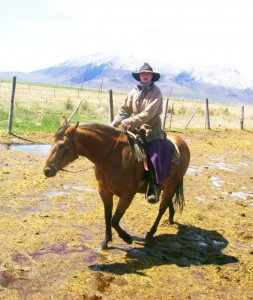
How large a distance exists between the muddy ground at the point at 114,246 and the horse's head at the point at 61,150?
31 centimetres

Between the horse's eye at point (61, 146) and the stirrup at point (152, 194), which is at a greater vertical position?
the horse's eye at point (61, 146)

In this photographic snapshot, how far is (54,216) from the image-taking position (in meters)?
7.58

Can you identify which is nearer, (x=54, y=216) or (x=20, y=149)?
(x=54, y=216)

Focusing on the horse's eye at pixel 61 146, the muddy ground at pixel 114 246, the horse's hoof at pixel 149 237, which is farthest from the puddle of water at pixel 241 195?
the horse's eye at pixel 61 146

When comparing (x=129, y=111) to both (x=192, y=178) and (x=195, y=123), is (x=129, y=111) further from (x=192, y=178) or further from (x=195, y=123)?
(x=195, y=123)

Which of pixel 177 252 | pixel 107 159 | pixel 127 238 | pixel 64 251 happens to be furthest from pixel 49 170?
pixel 177 252

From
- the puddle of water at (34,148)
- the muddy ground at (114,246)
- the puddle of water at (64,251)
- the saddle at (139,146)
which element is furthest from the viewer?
the puddle of water at (34,148)

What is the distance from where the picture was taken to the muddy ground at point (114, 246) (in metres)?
5.02

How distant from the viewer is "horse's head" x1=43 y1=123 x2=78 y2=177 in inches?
208

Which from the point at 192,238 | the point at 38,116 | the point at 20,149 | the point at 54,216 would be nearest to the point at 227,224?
the point at 192,238

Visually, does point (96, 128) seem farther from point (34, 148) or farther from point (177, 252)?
point (34, 148)

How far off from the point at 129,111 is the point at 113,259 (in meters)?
2.43

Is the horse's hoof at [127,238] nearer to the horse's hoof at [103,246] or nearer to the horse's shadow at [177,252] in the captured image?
the horse's shadow at [177,252]

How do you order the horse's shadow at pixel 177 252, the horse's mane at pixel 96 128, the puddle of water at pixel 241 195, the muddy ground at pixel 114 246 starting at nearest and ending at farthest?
the muddy ground at pixel 114 246, the horse's mane at pixel 96 128, the horse's shadow at pixel 177 252, the puddle of water at pixel 241 195
